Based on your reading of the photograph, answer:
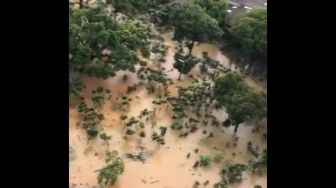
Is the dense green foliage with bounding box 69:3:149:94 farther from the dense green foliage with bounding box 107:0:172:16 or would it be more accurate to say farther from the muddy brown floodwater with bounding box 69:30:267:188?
the dense green foliage with bounding box 107:0:172:16

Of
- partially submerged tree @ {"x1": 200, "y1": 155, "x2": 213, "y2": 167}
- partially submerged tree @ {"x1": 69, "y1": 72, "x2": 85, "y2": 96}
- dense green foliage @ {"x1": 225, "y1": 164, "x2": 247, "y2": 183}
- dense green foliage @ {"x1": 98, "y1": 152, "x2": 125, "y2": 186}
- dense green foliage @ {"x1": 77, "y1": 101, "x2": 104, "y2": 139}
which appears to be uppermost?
partially submerged tree @ {"x1": 69, "y1": 72, "x2": 85, "y2": 96}

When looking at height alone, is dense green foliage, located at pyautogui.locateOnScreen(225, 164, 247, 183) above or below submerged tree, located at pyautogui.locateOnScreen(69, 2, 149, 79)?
below

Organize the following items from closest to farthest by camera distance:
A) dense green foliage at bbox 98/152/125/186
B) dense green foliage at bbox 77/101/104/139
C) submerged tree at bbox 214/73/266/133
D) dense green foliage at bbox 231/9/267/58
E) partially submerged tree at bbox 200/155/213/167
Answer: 1. dense green foliage at bbox 98/152/125/186
2. partially submerged tree at bbox 200/155/213/167
3. dense green foliage at bbox 77/101/104/139
4. submerged tree at bbox 214/73/266/133
5. dense green foliage at bbox 231/9/267/58

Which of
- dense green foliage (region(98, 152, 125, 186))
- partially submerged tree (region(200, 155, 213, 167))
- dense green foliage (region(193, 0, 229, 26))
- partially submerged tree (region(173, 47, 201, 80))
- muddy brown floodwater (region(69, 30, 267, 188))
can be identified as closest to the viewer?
dense green foliage (region(98, 152, 125, 186))

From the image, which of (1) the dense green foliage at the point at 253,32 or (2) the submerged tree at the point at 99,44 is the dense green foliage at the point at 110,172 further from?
(1) the dense green foliage at the point at 253,32

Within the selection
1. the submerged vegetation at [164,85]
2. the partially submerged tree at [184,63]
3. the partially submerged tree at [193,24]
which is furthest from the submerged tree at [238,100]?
the partially submerged tree at [193,24]

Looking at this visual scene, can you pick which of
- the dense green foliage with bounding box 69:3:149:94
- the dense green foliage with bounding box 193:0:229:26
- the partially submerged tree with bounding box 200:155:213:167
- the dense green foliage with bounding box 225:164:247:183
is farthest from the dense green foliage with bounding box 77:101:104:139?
the dense green foliage with bounding box 193:0:229:26

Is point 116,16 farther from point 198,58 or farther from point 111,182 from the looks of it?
point 111,182
